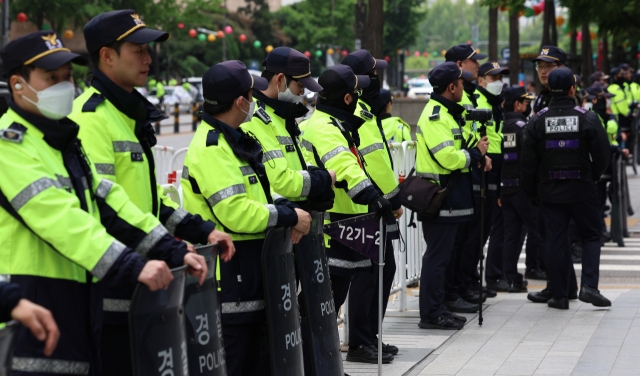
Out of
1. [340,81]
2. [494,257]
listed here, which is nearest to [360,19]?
[494,257]

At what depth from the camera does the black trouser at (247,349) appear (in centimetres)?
509

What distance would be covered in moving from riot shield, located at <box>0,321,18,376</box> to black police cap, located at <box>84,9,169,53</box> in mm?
1550

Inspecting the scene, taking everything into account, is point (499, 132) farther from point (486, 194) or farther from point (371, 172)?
point (371, 172)

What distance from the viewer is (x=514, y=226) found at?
1057 centimetres

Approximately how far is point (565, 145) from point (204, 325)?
5.66 metres

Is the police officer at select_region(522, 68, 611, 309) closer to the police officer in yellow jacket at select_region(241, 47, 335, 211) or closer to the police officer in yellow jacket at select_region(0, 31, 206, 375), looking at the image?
the police officer in yellow jacket at select_region(241, 47, 335, 211)

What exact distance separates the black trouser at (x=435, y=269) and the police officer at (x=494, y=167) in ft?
3.10

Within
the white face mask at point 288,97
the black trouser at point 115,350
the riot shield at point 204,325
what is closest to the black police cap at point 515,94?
the white face mask at point 288,97

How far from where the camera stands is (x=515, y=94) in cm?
1054

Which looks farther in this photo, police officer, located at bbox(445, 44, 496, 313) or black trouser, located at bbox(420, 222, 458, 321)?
police officer, located at bbox(445, 44, 496, 313)

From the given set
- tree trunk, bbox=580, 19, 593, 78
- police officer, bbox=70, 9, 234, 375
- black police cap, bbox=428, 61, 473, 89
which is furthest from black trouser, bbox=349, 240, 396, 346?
tree trunk, bbox=580, 19, 593, 78

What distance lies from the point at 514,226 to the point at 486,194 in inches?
33.4

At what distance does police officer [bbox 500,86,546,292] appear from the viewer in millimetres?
10406

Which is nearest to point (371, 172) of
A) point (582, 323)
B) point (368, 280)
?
point (368, 280)
